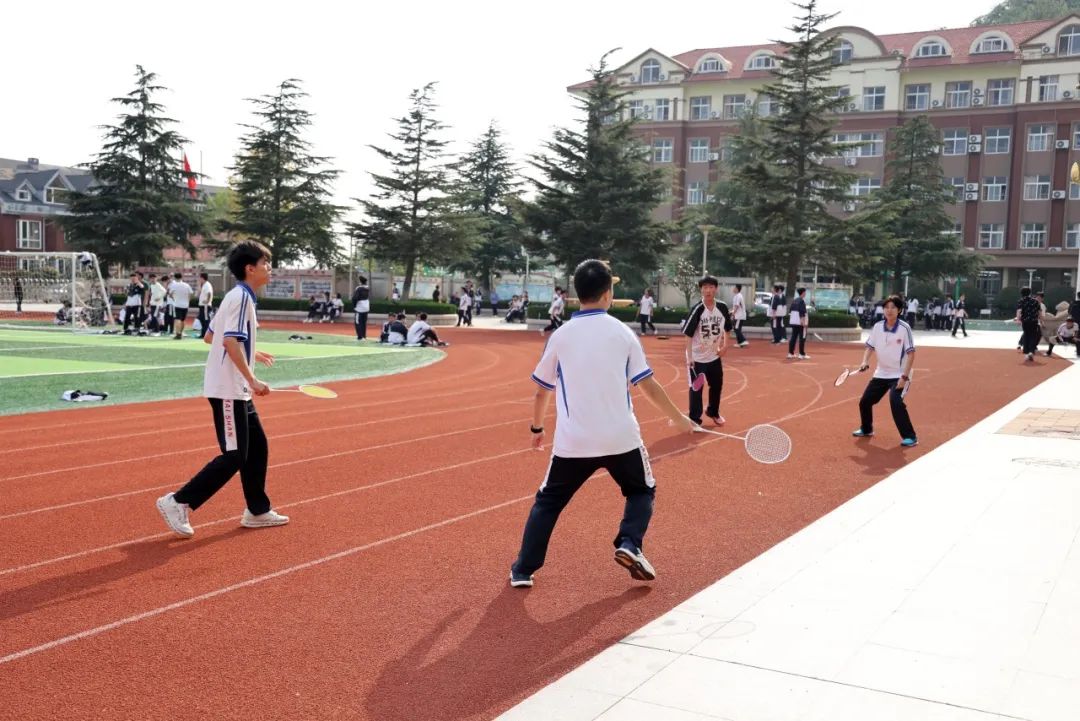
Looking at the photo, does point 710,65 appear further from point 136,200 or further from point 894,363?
point 894,363

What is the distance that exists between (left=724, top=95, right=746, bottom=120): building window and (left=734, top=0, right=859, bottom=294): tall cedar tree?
106ft

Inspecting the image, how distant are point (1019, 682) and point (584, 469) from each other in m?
2.38

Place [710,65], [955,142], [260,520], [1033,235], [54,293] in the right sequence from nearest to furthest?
[260,520]
[54,293]
[1033,235]
[955,142]
[710,65]

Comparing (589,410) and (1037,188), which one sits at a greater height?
(1037,188)

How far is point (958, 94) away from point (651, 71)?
22999 mm

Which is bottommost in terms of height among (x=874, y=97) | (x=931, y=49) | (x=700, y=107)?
(x=874, y=97)

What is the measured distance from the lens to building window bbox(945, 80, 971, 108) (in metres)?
66.8

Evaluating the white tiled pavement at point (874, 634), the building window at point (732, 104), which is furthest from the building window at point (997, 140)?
the white tiled pavement at point (874, 634)

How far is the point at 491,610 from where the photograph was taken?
5.18m

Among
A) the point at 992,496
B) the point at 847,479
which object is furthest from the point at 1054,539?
the point at 847,479

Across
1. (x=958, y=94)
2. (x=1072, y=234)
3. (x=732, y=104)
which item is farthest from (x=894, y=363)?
(x=732, y=104)

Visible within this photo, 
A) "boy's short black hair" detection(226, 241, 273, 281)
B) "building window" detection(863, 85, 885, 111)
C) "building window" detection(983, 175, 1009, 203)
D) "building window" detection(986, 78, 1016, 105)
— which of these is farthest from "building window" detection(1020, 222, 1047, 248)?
"boy's short black hair" detection(226, 241, 273, 281)

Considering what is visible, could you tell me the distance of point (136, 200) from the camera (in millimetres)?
53438

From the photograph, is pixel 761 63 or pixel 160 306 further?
pixel 761 63
